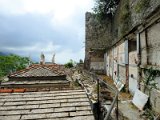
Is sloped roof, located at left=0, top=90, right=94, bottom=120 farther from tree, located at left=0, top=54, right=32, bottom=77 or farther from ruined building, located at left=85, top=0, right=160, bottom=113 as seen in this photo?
tree, located at left=0, top=54, right=32, bottom=77

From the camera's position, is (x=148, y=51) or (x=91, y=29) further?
(x=91, y=29)

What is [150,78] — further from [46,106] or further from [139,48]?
[46,106]

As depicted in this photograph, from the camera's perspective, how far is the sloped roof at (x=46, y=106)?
168 inches

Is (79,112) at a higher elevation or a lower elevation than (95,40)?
lower

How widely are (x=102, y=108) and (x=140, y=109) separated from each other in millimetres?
1433

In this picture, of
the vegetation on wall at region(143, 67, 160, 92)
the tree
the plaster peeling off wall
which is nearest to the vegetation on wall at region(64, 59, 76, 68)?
the plaster peeling off wall

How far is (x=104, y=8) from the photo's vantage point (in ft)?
74.7

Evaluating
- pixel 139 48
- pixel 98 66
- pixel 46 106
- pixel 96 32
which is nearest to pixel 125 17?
pixel 98 66

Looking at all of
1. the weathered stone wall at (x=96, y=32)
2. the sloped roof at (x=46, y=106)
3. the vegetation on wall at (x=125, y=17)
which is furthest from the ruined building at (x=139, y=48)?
the weathered stone wall at (x=96, y=32)

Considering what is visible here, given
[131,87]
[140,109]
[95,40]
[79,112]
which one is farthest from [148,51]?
[95,40]

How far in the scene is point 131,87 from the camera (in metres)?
8.60

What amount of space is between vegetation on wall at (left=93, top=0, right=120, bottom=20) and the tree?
75.7 ft

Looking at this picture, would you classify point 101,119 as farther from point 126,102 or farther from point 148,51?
point 148,51

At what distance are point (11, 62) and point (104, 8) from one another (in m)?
25.9
